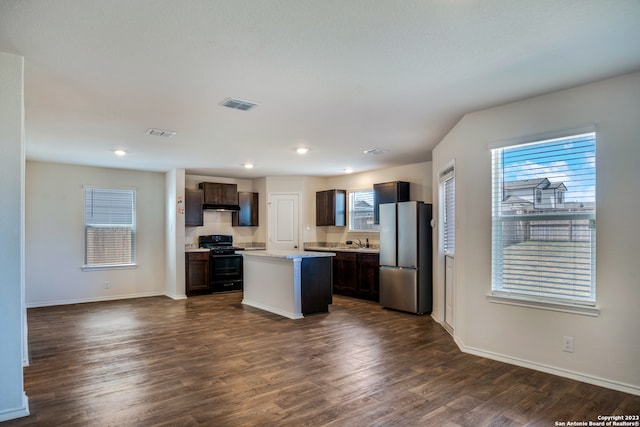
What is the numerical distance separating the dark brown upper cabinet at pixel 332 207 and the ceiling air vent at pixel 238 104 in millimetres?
4596

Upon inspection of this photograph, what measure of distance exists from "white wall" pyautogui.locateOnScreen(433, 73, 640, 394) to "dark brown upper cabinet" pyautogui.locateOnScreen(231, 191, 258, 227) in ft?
18.4

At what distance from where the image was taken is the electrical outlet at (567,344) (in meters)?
3.29

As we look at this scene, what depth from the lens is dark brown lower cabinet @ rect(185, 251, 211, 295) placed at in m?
7.64

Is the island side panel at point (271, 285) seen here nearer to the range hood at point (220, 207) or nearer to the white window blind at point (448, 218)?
the range hood at point (220, 207)

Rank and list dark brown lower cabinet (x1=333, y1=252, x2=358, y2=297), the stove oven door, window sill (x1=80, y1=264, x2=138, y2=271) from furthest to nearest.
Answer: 1. the stove oven door
2. dark brown lower cabinet (x1=333, y1=252, x2=358, y2=297)
3. window sill (x1=80, y1=264, x2=138, y2=271)

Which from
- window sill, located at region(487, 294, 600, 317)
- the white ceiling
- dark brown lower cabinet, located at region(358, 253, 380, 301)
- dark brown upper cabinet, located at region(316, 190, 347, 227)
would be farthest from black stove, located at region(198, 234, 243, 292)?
window sill, located at region(487, 294, 600, 317)

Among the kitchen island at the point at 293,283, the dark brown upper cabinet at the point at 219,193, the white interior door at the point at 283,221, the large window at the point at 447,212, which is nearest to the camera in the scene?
the large window at the point at 447,212

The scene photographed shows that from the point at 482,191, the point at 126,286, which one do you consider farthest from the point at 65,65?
the point at 126,286

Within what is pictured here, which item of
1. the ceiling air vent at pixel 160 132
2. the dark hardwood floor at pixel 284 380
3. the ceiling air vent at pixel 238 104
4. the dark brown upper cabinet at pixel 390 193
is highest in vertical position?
the ceiling air vent at pixel 238 104

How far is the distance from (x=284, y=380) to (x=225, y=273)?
5.04 metres

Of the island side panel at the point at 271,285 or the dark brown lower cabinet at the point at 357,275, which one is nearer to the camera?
the island side panel at the point at 271,285

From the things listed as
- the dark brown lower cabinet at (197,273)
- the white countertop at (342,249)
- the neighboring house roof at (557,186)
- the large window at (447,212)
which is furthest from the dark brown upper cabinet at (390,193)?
the dark brown lower cabinet at (197,273)

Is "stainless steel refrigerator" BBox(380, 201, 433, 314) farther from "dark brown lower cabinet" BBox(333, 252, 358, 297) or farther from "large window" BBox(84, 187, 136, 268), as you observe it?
"large window" BBox(84, 187, 136, 268)

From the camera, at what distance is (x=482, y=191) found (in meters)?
3.89
